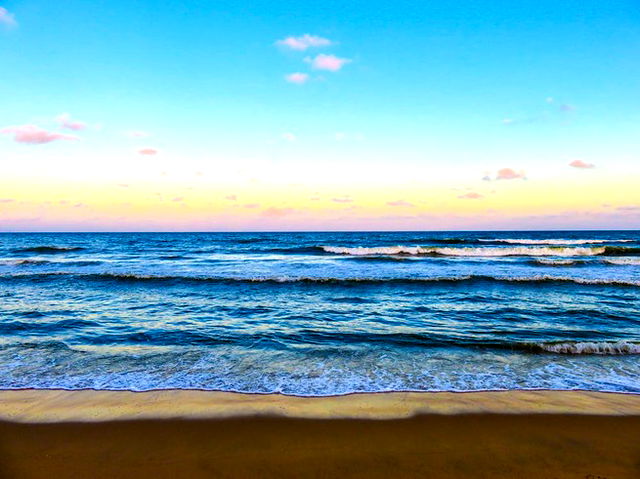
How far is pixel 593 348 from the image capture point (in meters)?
7.28

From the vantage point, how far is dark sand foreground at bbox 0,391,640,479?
3607 mm

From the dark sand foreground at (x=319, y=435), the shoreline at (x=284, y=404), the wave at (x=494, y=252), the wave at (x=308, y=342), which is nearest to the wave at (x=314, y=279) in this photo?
the wave at (x=308, y=342)

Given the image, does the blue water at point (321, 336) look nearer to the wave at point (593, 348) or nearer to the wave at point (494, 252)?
the wave at point (593, 348)

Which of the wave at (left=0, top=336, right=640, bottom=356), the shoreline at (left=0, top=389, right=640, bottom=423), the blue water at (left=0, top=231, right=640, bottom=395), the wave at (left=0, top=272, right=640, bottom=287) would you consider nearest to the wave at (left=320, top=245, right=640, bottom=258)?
the wave at (left=0, top=272, right=640, bottom=287)

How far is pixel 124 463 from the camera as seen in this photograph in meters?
3.70

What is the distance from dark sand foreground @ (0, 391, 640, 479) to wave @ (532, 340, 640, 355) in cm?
216

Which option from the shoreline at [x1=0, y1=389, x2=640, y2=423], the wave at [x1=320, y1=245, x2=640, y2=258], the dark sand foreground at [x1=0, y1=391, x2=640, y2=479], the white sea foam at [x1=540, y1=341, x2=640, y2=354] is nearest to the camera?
the dark sand foreground at [x1=0, y1=391, x2=640, y2=479]

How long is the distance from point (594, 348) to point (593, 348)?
0.05 feet

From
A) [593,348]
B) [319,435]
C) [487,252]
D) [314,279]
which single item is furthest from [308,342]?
[487,252]

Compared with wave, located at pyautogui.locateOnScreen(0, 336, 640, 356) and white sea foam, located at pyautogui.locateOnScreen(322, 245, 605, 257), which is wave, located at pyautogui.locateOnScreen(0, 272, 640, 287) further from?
white sea foam, located at pyautogui.locateOnScreen(322, 245, 605, 257)

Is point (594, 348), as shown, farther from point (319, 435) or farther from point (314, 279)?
point (314, 279)

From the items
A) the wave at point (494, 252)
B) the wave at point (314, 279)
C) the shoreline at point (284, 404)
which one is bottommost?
the shoreline at point (284, 404)

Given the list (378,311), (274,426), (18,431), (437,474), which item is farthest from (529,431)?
(378,311)

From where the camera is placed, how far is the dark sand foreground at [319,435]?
11.8 ft
